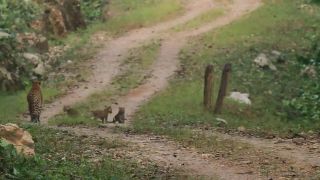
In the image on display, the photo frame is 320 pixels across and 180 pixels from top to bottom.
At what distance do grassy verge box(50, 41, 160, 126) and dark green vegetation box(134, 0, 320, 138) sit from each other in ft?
5.66

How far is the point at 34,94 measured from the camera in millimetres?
18625

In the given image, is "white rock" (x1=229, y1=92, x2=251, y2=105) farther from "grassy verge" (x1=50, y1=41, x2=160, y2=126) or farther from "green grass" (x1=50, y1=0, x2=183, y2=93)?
"green grass" (x1=50, y1=0, x2=183, y2=93)

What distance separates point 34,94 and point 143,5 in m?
21.0

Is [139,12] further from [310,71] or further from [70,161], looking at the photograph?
[70,161]

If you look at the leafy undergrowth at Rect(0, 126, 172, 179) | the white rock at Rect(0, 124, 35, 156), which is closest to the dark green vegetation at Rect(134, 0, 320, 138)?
the leafy undergrowth at Rect(0, 126, 172, 179)

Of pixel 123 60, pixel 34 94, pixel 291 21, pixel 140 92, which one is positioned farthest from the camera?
pixel 291 21

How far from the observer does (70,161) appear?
11.9 m

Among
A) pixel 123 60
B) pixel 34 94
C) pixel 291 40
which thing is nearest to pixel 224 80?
pixel 34 94

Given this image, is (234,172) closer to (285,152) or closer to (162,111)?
(285,152)

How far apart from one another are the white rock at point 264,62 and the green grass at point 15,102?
9.79 m

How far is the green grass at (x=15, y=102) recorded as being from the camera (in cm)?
2205

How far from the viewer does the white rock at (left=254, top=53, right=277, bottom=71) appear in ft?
94.1

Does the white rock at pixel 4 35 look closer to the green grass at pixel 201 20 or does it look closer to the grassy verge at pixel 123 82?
the grassy verge at pixel 123 82

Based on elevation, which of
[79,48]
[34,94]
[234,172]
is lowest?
[234,172]
